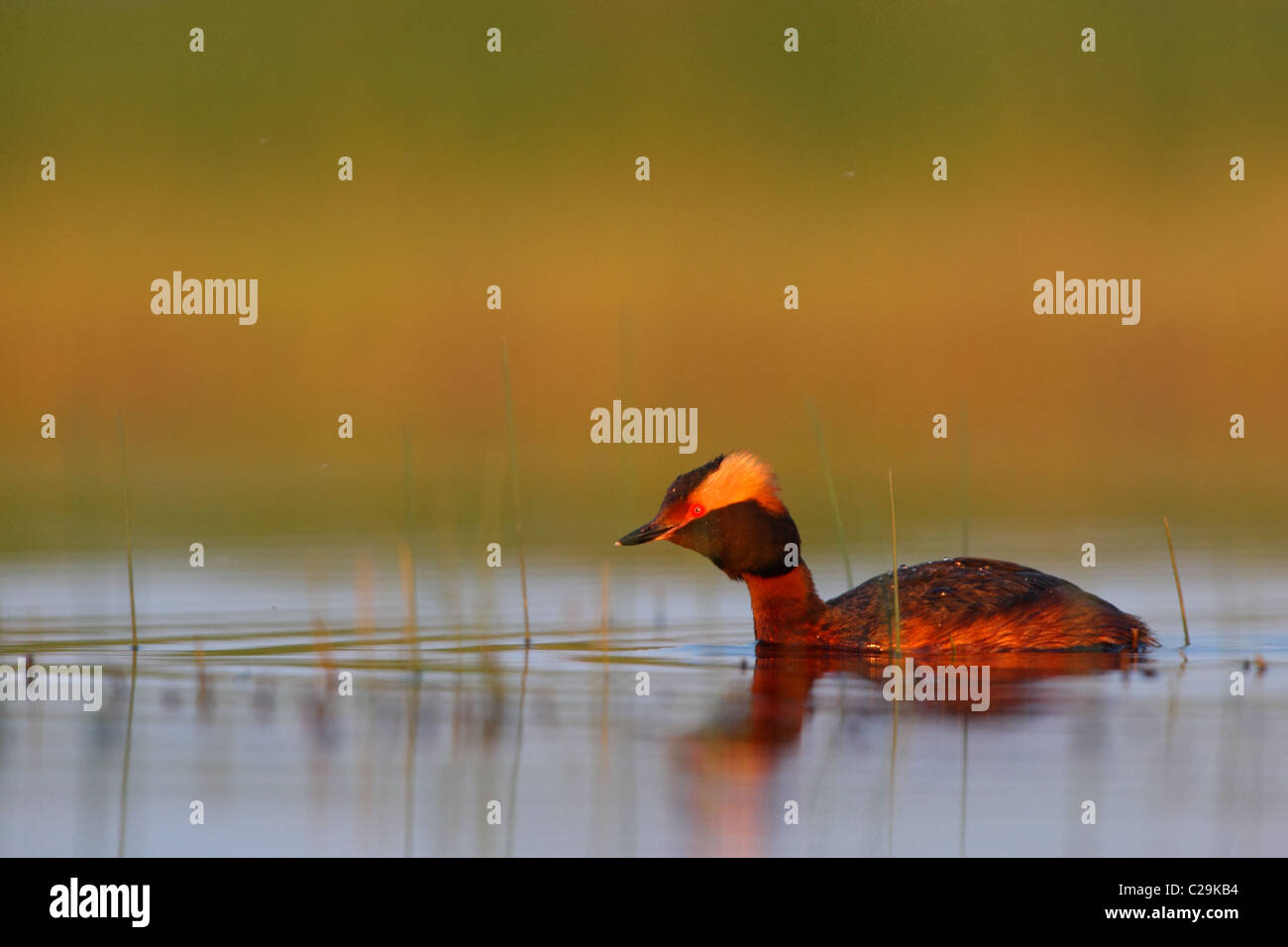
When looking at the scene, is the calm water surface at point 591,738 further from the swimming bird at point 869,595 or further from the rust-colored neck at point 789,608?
the swimming bird at point 869,595

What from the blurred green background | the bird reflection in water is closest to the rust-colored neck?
the bird reflection in water

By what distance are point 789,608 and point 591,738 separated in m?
3.35

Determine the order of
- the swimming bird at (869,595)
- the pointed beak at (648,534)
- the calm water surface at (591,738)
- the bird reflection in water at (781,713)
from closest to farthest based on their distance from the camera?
the calm water surface at (591,738) → the bird reflection in water at (781,713) → the swimming bird at (869,595) → the pointed beak at (648,534)

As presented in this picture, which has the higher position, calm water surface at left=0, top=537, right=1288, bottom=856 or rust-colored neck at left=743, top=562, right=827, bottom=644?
rust-colored neck at left=743, top=562, right=827, bottom=644

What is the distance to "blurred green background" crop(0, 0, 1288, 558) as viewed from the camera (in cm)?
2184

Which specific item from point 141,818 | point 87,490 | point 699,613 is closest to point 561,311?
point 87,490

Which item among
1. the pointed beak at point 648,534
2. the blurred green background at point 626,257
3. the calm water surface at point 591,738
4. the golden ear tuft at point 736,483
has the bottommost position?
the calm water surface at point 591,738

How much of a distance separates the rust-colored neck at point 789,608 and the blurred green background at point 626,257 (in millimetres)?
2965

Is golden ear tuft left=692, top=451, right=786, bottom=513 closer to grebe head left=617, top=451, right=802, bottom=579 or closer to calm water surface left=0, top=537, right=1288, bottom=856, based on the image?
grebe head left=617, top=451, right=802, bottom=579

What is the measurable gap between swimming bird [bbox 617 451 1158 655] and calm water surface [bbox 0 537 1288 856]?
0.41 metres

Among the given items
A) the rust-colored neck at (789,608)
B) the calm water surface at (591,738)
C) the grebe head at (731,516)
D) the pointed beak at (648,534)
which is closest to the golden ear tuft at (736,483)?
the grebe head at (731,516)

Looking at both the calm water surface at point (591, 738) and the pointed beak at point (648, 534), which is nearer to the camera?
the calm water surface at point (591, 738)

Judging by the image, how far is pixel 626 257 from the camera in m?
33.8

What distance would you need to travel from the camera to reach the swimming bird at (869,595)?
41.9 feet
